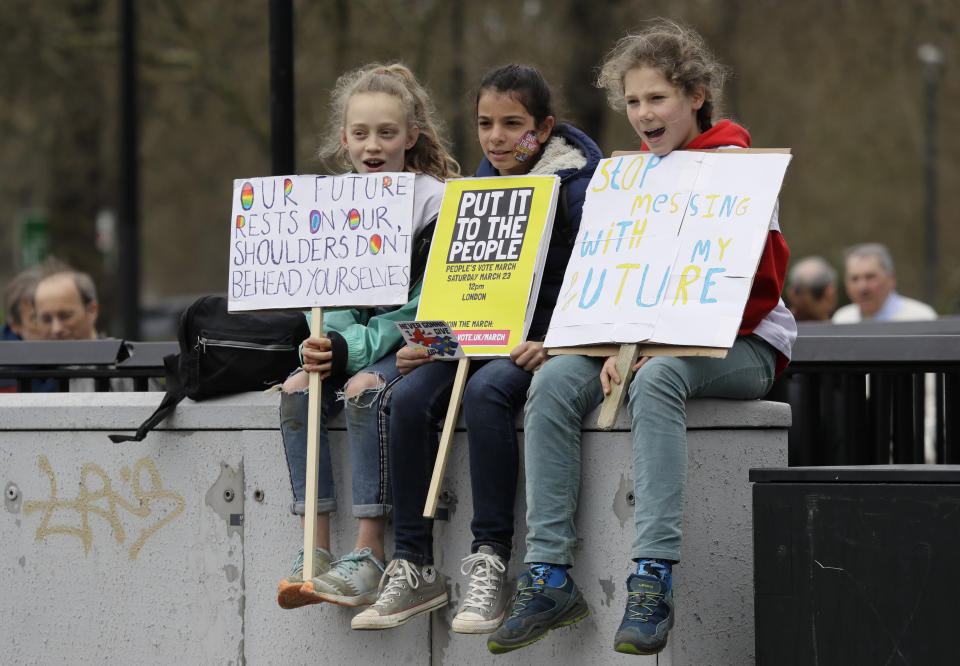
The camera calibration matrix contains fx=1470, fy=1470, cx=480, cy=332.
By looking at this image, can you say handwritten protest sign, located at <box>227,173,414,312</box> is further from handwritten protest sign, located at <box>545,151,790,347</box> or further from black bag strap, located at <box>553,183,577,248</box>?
handwritten protest sign, located at <box>545,151,790,347</box>

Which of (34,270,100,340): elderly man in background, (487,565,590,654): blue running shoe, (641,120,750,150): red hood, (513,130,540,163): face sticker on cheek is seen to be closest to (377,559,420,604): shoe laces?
(487,565,590,654): blue running shoe

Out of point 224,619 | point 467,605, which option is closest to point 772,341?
point 467,605

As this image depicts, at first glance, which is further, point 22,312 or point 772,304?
point 22,312

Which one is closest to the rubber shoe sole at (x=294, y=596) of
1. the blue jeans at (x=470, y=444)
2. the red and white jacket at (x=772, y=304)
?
the blue jeans at (x=470, y=444)

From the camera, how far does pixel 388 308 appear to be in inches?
211

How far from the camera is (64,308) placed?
7.73 meters

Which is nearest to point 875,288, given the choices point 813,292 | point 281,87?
point 813,292

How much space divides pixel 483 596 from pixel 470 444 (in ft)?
1.58

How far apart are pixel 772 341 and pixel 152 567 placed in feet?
7.92

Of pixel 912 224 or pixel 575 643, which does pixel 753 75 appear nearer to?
pixel 912 224

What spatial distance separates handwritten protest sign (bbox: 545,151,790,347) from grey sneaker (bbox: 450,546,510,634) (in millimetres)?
718

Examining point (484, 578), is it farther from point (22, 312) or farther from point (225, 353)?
point (22, 312)

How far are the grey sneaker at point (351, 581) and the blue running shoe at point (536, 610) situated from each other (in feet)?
1.79

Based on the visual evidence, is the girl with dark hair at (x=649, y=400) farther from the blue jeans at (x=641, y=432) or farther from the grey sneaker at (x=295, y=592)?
the grey sneaker at (x=295, y=592)
